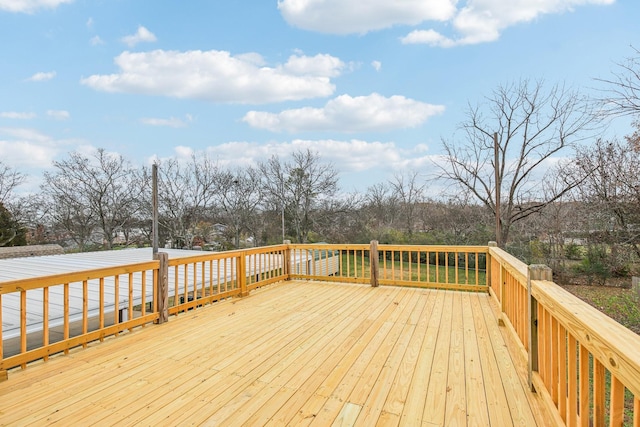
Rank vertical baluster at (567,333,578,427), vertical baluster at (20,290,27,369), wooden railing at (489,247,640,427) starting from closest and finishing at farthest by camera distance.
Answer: wooden railing at (489,247,640,427) < vertical baluster at (567,333,578,427) < vertical baluster at (20,290,27,369)

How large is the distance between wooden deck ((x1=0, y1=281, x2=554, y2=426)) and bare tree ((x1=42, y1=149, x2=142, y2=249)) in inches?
562

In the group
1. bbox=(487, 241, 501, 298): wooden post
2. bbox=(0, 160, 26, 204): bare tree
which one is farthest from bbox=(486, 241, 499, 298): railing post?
bbox=(0, 160, 26, 204): bare tree

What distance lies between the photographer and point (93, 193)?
50.0 feet

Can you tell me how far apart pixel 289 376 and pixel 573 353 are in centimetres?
180

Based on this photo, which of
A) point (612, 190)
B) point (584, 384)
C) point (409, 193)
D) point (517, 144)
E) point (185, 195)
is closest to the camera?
point (584, 384)

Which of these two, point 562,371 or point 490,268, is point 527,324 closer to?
point 562,371

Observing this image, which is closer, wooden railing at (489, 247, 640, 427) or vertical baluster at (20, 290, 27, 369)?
wooden railing at (489, 247, 640, 427)

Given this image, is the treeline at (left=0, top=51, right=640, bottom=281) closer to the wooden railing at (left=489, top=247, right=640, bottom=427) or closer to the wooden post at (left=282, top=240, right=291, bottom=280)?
the wooden railing at (left=489, top=247, right=640, bottom=427)

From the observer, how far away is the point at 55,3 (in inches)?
280

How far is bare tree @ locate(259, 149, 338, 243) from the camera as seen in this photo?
52.6ft

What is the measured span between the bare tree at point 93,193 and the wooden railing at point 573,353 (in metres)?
17.2

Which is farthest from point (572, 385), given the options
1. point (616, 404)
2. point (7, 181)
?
point (7, 181)

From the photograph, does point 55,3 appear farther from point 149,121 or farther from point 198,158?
point 198,158

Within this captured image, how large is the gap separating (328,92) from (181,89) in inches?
178
